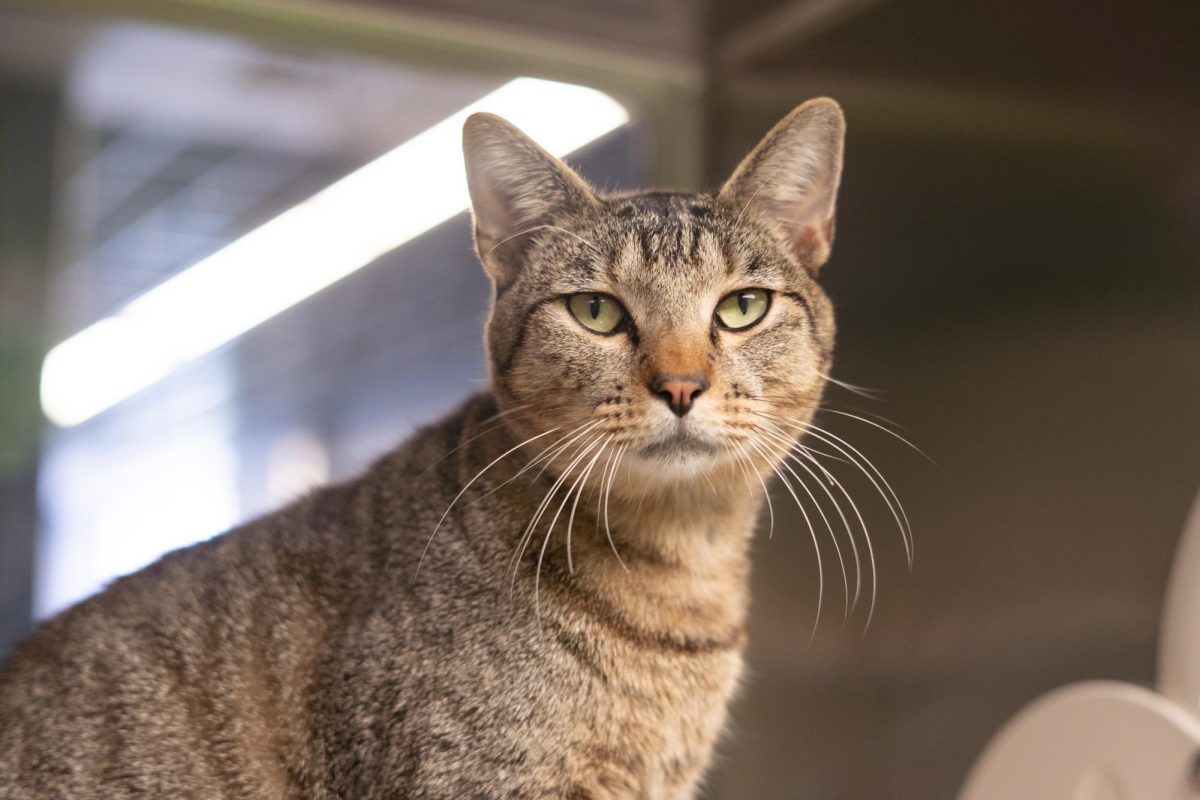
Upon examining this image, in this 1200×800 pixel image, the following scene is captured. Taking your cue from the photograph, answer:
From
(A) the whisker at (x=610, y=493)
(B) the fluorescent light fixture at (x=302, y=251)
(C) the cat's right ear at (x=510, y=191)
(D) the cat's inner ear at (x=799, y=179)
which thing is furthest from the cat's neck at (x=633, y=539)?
(B) the fluorescent light fixture at (x=302, y=251)

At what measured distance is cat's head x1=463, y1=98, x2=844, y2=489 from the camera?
4.76 ft

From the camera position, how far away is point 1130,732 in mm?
1489

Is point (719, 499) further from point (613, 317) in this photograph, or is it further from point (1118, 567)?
point (1118, 567)

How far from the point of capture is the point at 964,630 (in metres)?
1.94

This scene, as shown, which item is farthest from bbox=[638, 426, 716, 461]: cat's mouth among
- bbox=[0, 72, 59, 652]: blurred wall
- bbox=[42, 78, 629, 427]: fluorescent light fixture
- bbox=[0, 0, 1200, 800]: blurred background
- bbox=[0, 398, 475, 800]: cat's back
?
A: bbox=[0, 72, 59, 652]: blurred wall

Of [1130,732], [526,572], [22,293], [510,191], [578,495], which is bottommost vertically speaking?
[1130,732]

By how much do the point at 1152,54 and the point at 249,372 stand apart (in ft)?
5.29

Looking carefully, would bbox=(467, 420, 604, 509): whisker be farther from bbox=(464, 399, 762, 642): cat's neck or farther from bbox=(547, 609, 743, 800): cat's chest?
bbox=(547, 609, 743, 800): cat's chest

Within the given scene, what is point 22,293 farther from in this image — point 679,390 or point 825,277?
Answer: point 825,277

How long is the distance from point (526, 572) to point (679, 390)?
0.32 metres

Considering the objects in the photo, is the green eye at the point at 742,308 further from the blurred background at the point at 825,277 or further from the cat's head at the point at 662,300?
the blurred background at the point at 825,277

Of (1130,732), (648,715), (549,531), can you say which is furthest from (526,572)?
(1130,732)

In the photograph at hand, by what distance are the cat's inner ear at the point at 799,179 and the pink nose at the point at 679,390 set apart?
1.12 ft

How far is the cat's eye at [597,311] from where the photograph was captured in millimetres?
1551
